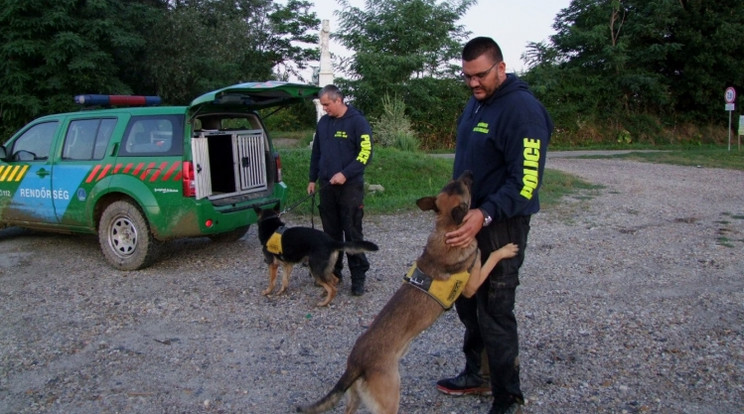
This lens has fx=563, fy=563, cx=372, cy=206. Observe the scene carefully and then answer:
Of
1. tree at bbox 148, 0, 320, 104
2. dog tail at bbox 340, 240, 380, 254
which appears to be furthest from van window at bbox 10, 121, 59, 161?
tree at bbox 148, 0, 320, 104

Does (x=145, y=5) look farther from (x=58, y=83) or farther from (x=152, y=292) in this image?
(x=152, y=292)

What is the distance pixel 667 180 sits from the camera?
1325 centimetres

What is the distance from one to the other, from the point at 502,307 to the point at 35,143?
6332mm

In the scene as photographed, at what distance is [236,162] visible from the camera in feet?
21.5

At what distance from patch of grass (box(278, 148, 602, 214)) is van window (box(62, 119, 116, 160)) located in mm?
3558

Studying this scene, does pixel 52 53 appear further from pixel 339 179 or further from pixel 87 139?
pixel 339 179

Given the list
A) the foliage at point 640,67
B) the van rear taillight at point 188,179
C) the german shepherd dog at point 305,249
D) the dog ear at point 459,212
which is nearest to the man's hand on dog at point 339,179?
the german shepherd dog at point 305,249

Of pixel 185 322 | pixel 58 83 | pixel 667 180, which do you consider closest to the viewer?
pixel 185 322

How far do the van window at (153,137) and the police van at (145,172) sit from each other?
1cm

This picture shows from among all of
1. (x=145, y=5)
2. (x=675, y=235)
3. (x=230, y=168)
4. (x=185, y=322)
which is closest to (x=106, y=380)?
A: (x=185, y=322)

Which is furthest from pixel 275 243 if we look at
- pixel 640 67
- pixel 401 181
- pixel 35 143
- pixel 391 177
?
pixel 640 67

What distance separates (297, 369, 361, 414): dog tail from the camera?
8.80ft

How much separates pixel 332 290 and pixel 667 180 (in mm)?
11026

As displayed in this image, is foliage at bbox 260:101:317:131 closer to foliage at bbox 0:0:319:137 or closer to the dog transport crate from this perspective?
foliage at bbox 0:0:319:137
